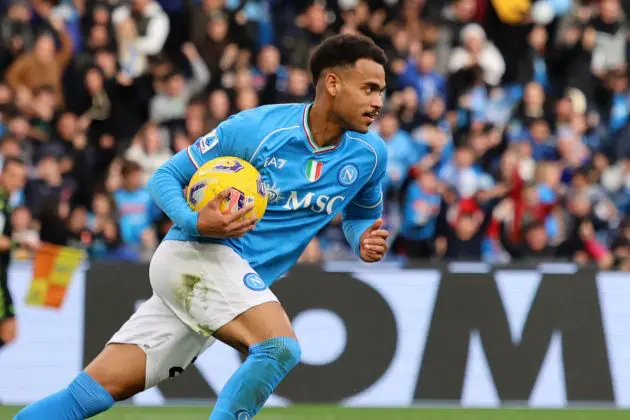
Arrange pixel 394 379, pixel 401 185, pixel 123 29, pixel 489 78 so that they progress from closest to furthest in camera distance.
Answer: pixel 394 379 → pixel 401 185 → pixel 123 29 → pixel 489 78

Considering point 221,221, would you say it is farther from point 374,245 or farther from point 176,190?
point 374,245

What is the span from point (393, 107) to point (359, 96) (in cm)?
843

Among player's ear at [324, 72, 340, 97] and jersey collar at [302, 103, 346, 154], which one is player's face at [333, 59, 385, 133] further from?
jersey collar at [302, 103, 346, 154]

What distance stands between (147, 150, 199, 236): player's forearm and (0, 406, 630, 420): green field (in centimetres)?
382

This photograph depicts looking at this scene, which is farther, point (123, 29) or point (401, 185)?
point (123, 29)

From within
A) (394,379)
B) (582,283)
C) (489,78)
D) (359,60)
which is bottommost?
(394,379)

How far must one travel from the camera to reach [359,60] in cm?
647

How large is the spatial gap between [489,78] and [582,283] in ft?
17.6

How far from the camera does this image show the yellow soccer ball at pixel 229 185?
600 centimetres

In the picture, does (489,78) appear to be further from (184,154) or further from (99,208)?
(184,154)

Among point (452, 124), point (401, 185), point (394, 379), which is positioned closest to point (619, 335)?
point (394, 379)

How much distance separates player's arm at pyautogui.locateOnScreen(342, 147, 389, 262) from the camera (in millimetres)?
6535

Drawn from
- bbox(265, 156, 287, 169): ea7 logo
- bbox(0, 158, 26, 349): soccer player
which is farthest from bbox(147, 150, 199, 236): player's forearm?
bbox(0, 158, 26, 349): soccer player

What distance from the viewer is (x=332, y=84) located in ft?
21.3
